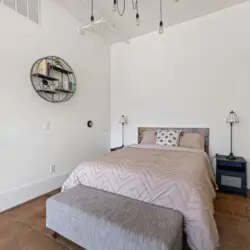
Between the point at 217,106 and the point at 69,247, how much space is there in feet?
9.37

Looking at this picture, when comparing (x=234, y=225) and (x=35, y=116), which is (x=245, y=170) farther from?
(x=35, y=116)

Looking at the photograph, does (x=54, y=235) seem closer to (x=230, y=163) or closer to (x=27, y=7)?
(x=230, y=163)

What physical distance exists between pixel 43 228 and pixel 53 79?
201cm

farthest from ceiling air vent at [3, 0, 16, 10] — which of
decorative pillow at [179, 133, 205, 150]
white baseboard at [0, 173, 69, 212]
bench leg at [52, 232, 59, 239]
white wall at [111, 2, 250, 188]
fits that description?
decorative pillow at [179, 133, 205, 150]

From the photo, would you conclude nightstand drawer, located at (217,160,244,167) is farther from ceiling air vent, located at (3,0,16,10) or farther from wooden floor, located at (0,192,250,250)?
ceiling air vent, located at (3,0,16,10)

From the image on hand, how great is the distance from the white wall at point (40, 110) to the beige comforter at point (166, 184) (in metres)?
0.84

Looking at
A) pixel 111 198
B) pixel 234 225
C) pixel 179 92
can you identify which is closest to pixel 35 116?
pixel 111 198

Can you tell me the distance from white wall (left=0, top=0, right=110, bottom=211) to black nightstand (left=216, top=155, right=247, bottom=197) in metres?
2.34

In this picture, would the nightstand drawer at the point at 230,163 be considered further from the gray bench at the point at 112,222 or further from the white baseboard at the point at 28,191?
the white baseboard at the point at 28,191

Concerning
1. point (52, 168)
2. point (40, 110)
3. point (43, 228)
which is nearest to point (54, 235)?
point (43, 228)

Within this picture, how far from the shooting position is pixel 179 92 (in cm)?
324

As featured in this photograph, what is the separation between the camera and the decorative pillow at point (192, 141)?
275 centimetres

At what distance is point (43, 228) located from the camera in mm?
1723

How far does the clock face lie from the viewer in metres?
2.45
